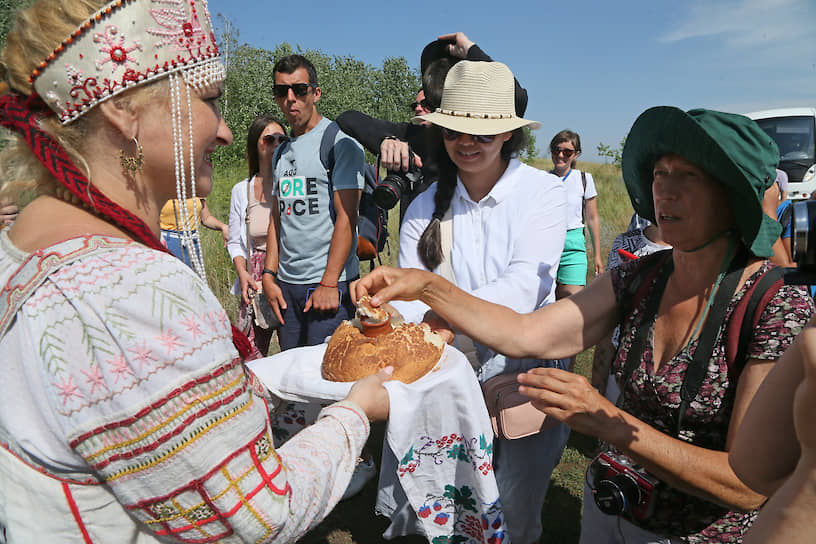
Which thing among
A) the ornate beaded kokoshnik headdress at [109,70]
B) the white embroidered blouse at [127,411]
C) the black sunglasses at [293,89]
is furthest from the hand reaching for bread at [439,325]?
the black sunglasses at [293,89]

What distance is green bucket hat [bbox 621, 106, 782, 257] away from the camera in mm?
1608

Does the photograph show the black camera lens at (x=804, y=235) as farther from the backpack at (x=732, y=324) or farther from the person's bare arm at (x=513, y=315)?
the person's bare arm at (x=513, y=315)

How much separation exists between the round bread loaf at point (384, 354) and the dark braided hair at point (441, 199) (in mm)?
628

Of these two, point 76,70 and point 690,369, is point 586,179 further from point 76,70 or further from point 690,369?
point 76,70

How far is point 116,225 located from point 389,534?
188 centimetres

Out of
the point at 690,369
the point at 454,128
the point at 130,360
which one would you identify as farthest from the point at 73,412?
the point at 454,128

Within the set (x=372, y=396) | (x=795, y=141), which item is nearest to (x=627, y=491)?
(x=372, y=396)

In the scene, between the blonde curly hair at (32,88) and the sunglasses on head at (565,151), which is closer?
the blonde curly hair at (32,88)

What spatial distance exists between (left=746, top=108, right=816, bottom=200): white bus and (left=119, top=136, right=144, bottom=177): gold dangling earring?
38.3ft

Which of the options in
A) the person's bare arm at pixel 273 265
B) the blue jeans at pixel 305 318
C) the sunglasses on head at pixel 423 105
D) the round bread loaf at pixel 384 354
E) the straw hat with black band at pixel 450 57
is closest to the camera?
the round bread loaf at pixel 384 354

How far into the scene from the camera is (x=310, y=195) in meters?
3.85

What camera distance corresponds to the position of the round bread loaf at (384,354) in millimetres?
1919

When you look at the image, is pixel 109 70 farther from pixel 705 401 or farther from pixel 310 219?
pixel 310 219

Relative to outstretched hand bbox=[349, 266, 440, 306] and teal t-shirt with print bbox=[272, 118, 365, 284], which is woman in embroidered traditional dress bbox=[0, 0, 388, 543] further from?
teal t-shirt with print bbox=[272, 118, 365, 284]
